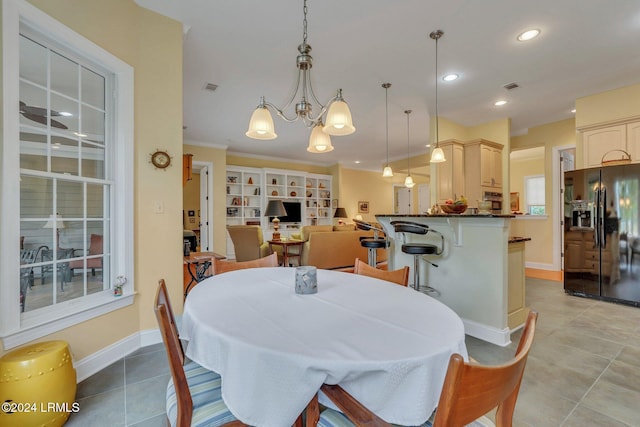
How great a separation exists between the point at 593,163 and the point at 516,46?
2.29 m

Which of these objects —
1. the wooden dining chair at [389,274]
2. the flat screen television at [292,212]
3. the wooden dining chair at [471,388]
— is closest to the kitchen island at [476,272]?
the wooden dining chair at [389,274]

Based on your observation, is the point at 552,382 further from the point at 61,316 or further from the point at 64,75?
the point at 64,75

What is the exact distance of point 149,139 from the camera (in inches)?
93.3

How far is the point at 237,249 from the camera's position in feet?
20.5

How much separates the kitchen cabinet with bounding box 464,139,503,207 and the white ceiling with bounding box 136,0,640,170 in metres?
0.53

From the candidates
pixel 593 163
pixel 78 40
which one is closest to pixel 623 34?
pixel 593 163

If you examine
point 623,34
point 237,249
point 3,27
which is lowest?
point 237,249

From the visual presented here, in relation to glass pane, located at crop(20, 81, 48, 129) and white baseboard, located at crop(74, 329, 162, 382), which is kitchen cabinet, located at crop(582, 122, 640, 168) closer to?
white baseboard, located at crop(74, 329, 162, 382)

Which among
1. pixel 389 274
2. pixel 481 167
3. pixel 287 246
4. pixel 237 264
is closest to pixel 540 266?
pixel 481 167

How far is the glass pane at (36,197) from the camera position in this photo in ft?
5.59

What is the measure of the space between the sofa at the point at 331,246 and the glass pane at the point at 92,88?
344cm

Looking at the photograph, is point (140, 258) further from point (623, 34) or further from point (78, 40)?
point (623, 34)

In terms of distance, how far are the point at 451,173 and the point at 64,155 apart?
4872 millimetres

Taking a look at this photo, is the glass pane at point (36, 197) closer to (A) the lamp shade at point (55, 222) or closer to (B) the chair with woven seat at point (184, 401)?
(A) the lamp shade at point (55, 222)
